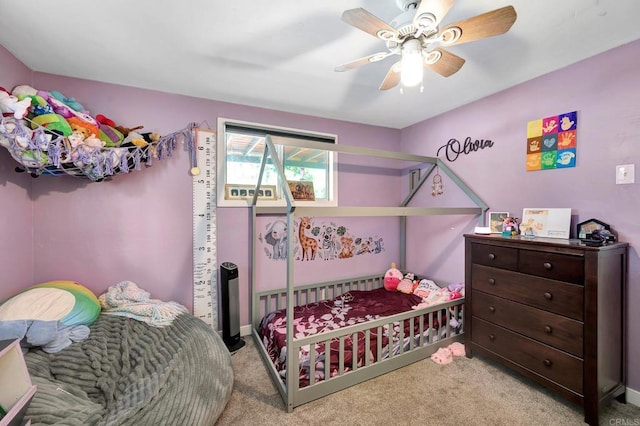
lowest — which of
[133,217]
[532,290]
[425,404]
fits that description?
[425,404]

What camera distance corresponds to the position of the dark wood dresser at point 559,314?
1.47 metres

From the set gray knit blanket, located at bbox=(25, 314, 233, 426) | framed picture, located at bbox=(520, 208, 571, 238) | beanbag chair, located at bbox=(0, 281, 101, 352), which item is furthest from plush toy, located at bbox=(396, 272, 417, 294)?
beanbag chair, located at bbox=(0, 281, 101, 352)

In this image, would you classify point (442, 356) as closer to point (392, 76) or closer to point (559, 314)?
point (559, 314)

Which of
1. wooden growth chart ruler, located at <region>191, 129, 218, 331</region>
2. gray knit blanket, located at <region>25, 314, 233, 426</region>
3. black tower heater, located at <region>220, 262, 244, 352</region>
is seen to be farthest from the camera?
wooden growth chart ruler, located at <region>191, 129, 218, 331</region>

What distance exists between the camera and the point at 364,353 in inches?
76.0

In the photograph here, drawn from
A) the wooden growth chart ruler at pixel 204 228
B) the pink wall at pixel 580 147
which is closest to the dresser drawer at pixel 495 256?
the pink wall at pixel 580 147

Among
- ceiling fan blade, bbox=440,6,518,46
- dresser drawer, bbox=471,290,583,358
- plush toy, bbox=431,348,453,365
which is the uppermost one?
ceiling fan blade, bbox=440,6,518,46

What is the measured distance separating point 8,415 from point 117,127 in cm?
186

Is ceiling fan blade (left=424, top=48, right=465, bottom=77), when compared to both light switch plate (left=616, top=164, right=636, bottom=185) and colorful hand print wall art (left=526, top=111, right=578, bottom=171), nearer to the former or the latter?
colorful hand print wall art (left=526, top=111, right=578, bottom=171)

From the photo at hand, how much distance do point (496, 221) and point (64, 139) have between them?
3309 mm

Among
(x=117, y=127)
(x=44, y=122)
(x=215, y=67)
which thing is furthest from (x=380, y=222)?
(x=44, y=122)

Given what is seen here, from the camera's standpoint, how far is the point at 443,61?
4.58 ft

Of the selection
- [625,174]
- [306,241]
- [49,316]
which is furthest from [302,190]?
[625,174]

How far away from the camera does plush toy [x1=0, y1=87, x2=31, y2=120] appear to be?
145cm
